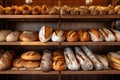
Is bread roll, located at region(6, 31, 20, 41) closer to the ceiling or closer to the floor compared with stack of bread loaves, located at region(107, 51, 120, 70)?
closer to the ceiling

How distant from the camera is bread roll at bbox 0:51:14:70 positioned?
1.94m

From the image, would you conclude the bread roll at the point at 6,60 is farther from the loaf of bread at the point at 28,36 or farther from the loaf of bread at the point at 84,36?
the loaf of bread at the point at 84,36

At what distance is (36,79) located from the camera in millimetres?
2512

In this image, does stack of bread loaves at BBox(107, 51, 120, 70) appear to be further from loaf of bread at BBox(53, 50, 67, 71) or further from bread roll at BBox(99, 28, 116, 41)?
loaf of bread at BBox(53, 50, 67, 71)

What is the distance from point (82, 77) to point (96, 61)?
0.60m

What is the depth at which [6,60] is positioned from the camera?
78.7 inches

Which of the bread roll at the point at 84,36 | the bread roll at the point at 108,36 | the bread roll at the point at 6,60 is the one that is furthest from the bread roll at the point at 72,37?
the bread roll at the point at 6,60

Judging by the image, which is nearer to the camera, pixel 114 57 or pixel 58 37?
pixel 58 37

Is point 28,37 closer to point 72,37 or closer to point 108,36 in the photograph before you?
point 72,37

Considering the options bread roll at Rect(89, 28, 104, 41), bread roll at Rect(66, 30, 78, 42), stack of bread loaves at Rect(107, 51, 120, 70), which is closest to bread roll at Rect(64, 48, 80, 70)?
bread roll at Rect(66, 30, 78, 42)

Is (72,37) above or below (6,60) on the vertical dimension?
above

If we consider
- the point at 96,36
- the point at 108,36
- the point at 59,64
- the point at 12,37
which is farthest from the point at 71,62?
the point at 12,37

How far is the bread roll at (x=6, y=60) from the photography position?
194 centimetres

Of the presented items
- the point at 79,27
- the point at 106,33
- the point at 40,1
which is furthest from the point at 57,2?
the point at 106,33
